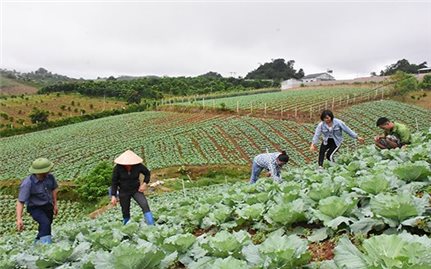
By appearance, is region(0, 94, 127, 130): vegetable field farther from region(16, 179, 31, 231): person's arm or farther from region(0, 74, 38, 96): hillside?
region(16, 179, 31, 231): person's arm

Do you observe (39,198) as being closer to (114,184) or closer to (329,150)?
(114,184)

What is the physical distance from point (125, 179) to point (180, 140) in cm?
2487

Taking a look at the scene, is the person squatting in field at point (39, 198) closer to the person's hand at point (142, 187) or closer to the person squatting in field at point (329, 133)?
the person's hand at point (142, 187)

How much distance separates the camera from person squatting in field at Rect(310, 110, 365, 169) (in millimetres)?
8586

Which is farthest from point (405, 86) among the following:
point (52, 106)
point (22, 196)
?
point (52, 106)

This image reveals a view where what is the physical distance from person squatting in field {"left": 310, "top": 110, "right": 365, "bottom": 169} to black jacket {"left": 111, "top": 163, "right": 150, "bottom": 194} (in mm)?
3733

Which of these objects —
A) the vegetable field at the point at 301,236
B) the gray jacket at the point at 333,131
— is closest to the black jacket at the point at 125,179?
the vegetable field at the point at 301,236

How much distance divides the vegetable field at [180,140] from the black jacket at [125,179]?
59.9ft

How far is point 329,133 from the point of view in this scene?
8805 mm

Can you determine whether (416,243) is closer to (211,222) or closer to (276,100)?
(211,222)

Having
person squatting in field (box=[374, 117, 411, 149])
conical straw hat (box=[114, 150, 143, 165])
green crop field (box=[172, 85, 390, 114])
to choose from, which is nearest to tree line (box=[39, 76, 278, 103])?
green crop field (box=[172, 85, 390, 114])

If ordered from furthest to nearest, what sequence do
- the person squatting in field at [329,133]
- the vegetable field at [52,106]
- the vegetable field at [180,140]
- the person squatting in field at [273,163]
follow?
1. the vegetable field at [52,106]
2. the vegetable field at [180,140]
3. the person squatting in field at [329,133]
4. the person squatting in field at [273,163]

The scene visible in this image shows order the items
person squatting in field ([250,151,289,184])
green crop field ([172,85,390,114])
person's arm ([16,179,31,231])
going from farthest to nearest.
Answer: green crop field ([172,85,390,114]) < person squatting in field ([250,151,289,184]) < person's arm ([16,179,31,231])

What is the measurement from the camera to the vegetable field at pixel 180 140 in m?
27.4
